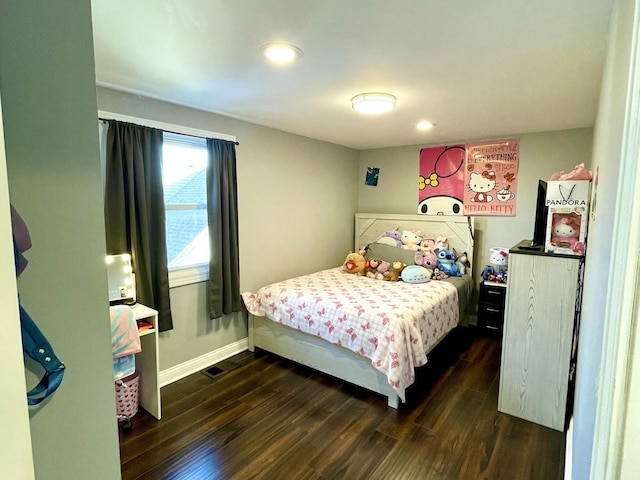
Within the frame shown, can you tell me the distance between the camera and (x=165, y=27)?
1.58 meters

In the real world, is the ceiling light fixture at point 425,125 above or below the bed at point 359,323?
above

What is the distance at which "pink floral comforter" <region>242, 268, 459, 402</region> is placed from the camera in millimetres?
2518

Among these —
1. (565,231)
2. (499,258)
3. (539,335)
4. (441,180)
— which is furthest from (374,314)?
(441,180)

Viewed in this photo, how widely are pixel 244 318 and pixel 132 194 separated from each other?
165cm

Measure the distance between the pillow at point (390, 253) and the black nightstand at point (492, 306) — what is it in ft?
2.76

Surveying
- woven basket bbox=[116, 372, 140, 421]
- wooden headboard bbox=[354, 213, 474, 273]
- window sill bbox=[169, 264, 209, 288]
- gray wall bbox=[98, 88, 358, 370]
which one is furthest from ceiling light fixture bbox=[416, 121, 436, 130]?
woven basket bbox=[116, 372, 140, 421]

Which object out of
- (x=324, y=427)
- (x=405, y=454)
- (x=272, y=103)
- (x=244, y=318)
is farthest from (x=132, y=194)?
(x=405, y=454)

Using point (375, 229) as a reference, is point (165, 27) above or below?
above

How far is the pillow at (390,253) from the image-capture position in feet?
13.4

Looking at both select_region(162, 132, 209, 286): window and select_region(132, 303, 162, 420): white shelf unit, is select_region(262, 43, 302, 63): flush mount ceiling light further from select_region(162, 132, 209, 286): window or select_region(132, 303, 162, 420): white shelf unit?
select_region(132, 303, 162, 420): white shelf unit

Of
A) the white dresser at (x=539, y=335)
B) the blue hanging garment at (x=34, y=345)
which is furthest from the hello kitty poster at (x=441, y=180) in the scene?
the blue hanging garment at (x=34, y=345)

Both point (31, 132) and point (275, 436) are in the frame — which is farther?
point (275, 436)

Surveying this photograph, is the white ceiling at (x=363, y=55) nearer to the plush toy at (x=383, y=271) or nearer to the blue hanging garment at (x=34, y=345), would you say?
the blue hanging garment at (x=34, y=345)

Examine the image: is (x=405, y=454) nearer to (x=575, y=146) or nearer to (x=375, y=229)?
(x=375, y=229)
